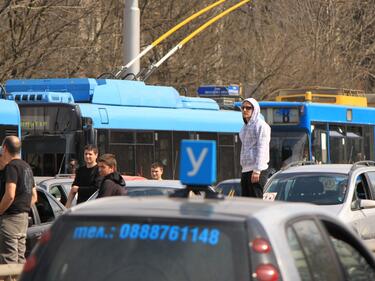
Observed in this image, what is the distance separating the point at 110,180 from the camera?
11781mm

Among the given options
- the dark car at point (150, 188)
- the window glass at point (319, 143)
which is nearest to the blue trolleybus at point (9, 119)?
the dark car at point (150, 188)

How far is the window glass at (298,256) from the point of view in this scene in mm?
4996

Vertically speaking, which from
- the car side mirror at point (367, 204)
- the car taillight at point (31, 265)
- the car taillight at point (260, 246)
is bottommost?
the car side mirror at point (367, 204)

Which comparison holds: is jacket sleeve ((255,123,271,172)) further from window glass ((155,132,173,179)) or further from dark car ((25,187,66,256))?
window glass ((155,132,173,179))

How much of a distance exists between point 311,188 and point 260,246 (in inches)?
368

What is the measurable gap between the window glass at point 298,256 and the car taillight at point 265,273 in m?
0.24

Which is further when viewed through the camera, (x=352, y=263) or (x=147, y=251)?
(x=352, y=263)

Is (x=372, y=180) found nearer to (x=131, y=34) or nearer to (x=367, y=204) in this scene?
(x=367, y=204)

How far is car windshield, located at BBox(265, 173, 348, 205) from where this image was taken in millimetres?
13828

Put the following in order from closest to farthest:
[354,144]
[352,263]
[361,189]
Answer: [352,263] < [361,189] < [354,144]

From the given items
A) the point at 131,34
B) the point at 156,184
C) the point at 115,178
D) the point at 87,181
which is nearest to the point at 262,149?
the point at 156,184

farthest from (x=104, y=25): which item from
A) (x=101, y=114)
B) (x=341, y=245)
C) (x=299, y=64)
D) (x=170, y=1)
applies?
(x=341, y=245)

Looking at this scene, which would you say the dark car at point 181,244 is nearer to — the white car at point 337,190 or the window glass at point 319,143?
the white car at point 337,190

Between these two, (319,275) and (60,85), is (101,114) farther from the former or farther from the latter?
(319,275)
